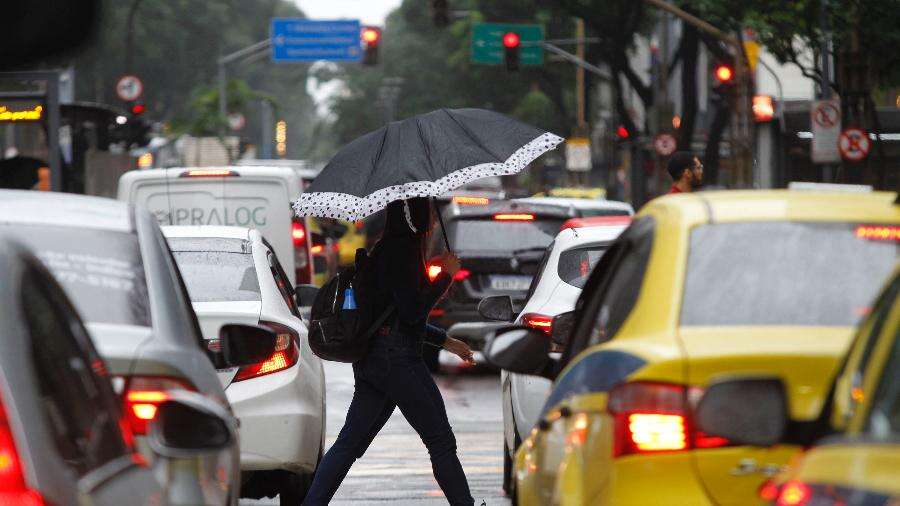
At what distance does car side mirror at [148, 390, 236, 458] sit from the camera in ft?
15.8

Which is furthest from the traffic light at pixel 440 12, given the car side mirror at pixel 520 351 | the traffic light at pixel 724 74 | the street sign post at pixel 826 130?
the car side mirror at pixel 520 351

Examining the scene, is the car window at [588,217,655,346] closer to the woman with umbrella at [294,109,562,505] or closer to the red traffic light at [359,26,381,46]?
the woman with umbrella at [294,109,562,505]

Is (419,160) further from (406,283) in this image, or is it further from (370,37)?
(370,37)

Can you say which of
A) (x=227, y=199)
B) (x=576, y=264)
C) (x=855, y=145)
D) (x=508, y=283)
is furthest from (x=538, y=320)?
(x=855, y=145)

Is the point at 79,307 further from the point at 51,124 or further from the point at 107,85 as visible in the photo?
the point at 107,85

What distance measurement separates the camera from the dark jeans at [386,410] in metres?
8.30

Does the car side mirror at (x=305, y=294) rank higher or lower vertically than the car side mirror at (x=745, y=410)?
lower

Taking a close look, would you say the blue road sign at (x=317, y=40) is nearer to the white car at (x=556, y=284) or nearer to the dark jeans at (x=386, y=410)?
the white car at (x=556, y=284)

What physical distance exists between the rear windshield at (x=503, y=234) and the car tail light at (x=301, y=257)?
1.57m

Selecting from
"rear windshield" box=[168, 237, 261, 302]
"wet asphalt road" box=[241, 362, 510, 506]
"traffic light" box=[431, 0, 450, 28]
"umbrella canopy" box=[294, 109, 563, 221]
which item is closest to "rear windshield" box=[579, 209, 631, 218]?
"wet asphalt road" box=[241, 362, 510, 506]

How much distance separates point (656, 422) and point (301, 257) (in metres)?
15.3

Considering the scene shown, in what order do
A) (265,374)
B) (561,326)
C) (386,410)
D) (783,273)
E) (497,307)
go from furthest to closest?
(265,374) → (497,307) → (386,410) → (561,326) → (783,273)

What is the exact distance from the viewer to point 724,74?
31.3 m

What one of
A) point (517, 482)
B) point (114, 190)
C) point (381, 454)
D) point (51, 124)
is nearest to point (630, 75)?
point (114, 190)
